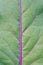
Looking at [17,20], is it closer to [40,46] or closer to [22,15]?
[22,15]

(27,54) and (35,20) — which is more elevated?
(35,20)

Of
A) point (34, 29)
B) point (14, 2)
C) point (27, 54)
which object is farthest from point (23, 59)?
point (14, 2)

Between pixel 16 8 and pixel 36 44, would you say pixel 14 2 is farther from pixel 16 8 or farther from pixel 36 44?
pixel 36 44

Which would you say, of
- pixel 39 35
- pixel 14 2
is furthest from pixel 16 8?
pixel 39 35
